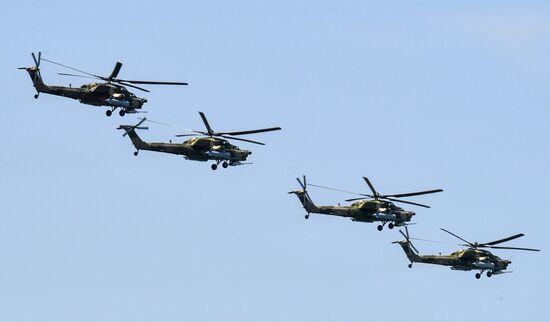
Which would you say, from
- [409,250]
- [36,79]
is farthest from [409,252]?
[36,79]

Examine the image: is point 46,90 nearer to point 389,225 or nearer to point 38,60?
point 38,60

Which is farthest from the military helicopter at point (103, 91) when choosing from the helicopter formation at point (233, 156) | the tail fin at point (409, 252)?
the tail fin at point (409, 252)

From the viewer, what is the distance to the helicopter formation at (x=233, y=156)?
516 feet

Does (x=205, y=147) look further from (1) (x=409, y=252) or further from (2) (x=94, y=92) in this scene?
(1) (x=409, y=252)

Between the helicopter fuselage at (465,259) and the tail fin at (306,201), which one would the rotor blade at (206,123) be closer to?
the tail fin at (306,201)

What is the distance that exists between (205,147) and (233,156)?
456cm

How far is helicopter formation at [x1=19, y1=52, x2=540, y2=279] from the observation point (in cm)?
15738

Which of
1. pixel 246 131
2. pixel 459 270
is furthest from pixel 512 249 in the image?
pixel 246 131

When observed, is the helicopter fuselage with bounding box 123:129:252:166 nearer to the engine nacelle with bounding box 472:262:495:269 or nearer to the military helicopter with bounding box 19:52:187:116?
the military helicopter with bounding box 19:52:187:116

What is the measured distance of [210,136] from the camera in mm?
164250

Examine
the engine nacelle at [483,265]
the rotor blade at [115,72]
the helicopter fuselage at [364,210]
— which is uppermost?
the rotor blade at [115,72]

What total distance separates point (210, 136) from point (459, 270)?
143 ft

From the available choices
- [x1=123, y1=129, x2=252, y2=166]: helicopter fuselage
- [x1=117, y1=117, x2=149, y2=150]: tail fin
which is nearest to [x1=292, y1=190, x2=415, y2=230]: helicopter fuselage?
[x1=123, y1=129, x2=252, y2=166]: helicopter fuselage

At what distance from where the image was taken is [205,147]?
16275cm
